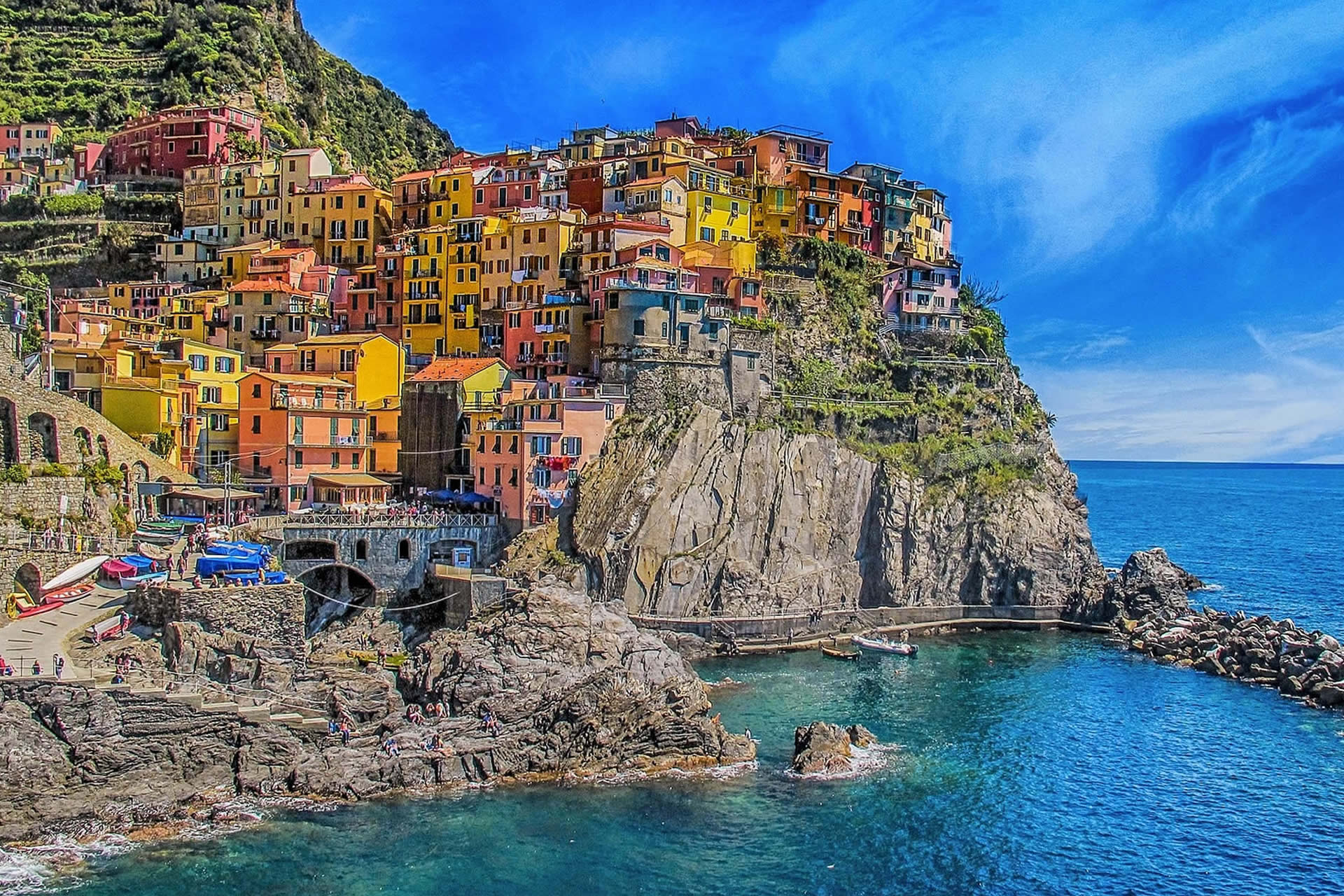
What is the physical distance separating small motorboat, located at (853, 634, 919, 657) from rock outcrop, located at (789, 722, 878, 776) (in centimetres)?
1489

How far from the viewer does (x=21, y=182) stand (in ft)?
307

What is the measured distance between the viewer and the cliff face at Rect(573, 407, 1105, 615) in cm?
6197

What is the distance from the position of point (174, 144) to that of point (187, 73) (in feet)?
53.6

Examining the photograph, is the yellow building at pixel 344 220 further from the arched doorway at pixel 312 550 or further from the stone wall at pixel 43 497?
the stone wall at pixel 43 497

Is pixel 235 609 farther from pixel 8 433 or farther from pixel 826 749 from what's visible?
pixel 826 749

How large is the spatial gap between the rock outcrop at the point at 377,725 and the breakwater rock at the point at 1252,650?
27.8 metres

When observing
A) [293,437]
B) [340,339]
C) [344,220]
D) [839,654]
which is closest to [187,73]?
[344,220]

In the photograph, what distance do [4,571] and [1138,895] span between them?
A: 40334 millimetres

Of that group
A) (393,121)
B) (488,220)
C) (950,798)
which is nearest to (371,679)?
(950,798)

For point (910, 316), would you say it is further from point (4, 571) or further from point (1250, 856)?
point (4, 571)

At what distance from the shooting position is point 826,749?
45469 millimetres

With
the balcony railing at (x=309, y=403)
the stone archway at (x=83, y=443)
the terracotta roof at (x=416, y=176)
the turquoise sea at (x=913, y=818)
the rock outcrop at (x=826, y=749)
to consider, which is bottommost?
the turquoise sea at (x=913, y=818)

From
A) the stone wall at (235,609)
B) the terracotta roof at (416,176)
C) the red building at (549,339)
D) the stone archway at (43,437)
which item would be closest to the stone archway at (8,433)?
the stone archway at (43,437)

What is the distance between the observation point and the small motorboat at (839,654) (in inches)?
2421
